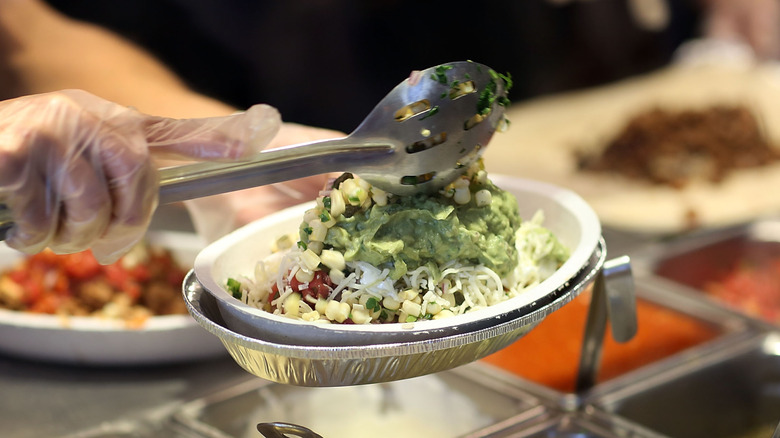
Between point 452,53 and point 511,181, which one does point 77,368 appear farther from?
point 452,53

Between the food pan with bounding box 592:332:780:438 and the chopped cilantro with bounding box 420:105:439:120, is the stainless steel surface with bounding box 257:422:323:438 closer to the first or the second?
the chopped cilantro with bounding box 420:105:439:120

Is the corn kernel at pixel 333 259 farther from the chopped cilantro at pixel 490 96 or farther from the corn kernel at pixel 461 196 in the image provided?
the chopped cilantro at pixel 490 96

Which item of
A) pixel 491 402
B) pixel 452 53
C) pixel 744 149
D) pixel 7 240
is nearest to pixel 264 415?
pixel 491 402

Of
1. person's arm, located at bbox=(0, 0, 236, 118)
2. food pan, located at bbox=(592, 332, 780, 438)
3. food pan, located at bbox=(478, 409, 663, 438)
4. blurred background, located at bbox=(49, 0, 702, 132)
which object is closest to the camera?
food pan, located at bbox=(478, 409, 663, 438)

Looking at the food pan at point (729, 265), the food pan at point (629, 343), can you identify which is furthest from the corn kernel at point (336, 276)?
the food pan at point (729, 265)

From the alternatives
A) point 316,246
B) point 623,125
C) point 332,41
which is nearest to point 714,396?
point 316,246

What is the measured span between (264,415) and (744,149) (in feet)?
11.0

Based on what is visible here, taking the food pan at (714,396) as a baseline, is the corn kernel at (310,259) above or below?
above

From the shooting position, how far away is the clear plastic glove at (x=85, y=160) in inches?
39.1

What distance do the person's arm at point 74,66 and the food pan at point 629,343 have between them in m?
1.26

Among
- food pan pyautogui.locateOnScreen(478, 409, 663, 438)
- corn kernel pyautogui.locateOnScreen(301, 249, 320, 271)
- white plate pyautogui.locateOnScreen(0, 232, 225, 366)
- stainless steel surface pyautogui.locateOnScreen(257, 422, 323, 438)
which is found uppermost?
corn kernel pyautogui.locateOnScreen(301, 249, 320, 271)

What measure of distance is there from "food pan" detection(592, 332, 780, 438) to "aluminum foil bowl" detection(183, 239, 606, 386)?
720mm

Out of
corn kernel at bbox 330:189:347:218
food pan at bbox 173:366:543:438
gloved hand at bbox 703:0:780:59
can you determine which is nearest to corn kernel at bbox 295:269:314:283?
corn kernel at bbox 330:189:347:218

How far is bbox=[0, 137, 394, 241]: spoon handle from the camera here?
1.07m
